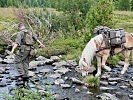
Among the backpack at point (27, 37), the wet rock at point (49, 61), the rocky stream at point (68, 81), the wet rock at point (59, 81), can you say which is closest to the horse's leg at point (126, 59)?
the rocky stream at point (68, 81)

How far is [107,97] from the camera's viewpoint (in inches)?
483

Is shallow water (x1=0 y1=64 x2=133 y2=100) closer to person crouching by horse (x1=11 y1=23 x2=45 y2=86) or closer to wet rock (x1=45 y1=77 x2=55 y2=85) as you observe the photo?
wet rock (x1=45 y1=77 x2=55 y2=85)

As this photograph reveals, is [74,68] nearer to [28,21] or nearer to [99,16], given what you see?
[99,16]

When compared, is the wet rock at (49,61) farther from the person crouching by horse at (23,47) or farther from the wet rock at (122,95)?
the wet rock at (122,95)

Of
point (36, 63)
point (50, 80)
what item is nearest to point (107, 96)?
point (50, 80)

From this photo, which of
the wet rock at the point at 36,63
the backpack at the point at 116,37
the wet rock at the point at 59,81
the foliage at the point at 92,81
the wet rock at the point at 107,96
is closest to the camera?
the wet rock at the point at 107,96

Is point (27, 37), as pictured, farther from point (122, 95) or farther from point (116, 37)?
point (122, 95)

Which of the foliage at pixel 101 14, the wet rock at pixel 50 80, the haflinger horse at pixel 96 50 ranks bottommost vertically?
the wet rock at pixel 50 80

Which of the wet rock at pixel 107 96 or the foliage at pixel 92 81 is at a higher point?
the foliage at pixel 92 81

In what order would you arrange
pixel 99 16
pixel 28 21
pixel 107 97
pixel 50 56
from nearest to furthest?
pixel 107 97 → pixel 99 16 → pixel 50 56 → pixel 28 21

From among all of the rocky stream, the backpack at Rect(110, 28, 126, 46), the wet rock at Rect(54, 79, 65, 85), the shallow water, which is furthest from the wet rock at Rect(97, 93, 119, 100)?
the backpack at Rect(110, 28, 126, 46)

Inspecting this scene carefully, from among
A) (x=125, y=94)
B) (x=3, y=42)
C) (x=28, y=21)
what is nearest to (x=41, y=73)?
(x=125, y=94)

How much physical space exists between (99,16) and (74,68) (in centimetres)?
263

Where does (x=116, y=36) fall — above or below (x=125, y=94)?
above
